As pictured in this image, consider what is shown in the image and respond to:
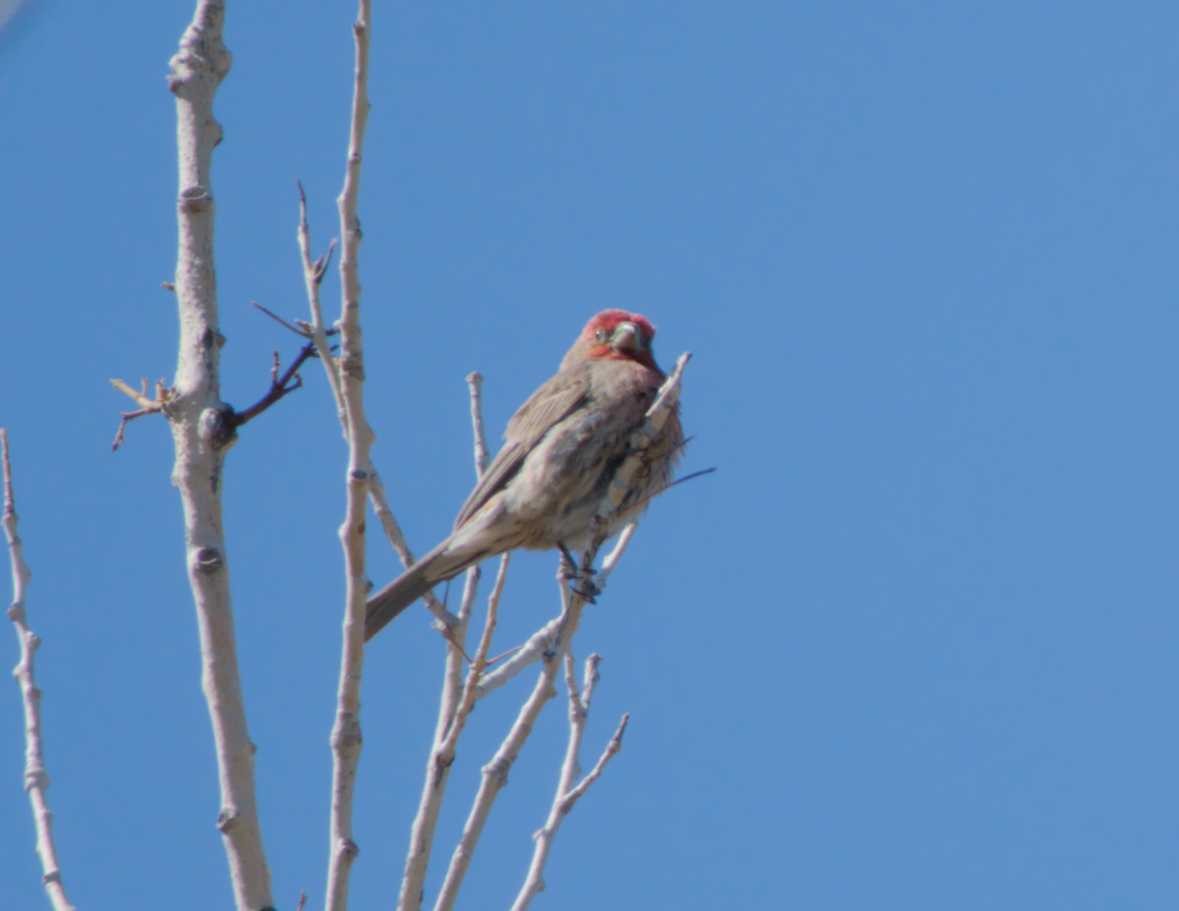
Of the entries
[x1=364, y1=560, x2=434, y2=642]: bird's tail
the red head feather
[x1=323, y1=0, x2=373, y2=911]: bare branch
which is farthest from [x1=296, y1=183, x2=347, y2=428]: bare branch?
the red head feather

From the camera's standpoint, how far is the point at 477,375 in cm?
441

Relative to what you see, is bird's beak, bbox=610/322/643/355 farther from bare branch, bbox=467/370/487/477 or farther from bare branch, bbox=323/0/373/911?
bare branch, bbox=323/0/373/911

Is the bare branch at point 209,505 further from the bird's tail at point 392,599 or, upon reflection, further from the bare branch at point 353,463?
the bird's tail at point 392,599

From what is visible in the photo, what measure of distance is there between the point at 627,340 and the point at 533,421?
33.7 inches

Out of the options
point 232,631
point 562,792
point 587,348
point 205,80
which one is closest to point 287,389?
point 232,631

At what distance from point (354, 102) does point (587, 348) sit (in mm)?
4030

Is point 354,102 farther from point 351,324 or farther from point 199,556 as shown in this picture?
point 199,556

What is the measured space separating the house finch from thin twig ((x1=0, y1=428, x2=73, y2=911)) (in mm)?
2063

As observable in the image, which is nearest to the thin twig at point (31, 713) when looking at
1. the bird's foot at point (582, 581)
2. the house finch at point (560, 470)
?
the bird's foot at point (582, 581)

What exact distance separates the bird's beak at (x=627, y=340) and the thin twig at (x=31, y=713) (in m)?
3.58

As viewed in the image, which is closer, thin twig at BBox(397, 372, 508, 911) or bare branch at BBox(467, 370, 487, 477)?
thin twig at BBox(397, 372, 508, 911)

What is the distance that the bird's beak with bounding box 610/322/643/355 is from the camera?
21.9ft

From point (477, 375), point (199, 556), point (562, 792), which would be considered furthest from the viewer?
point (477, 375)

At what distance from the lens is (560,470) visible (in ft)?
18.9
